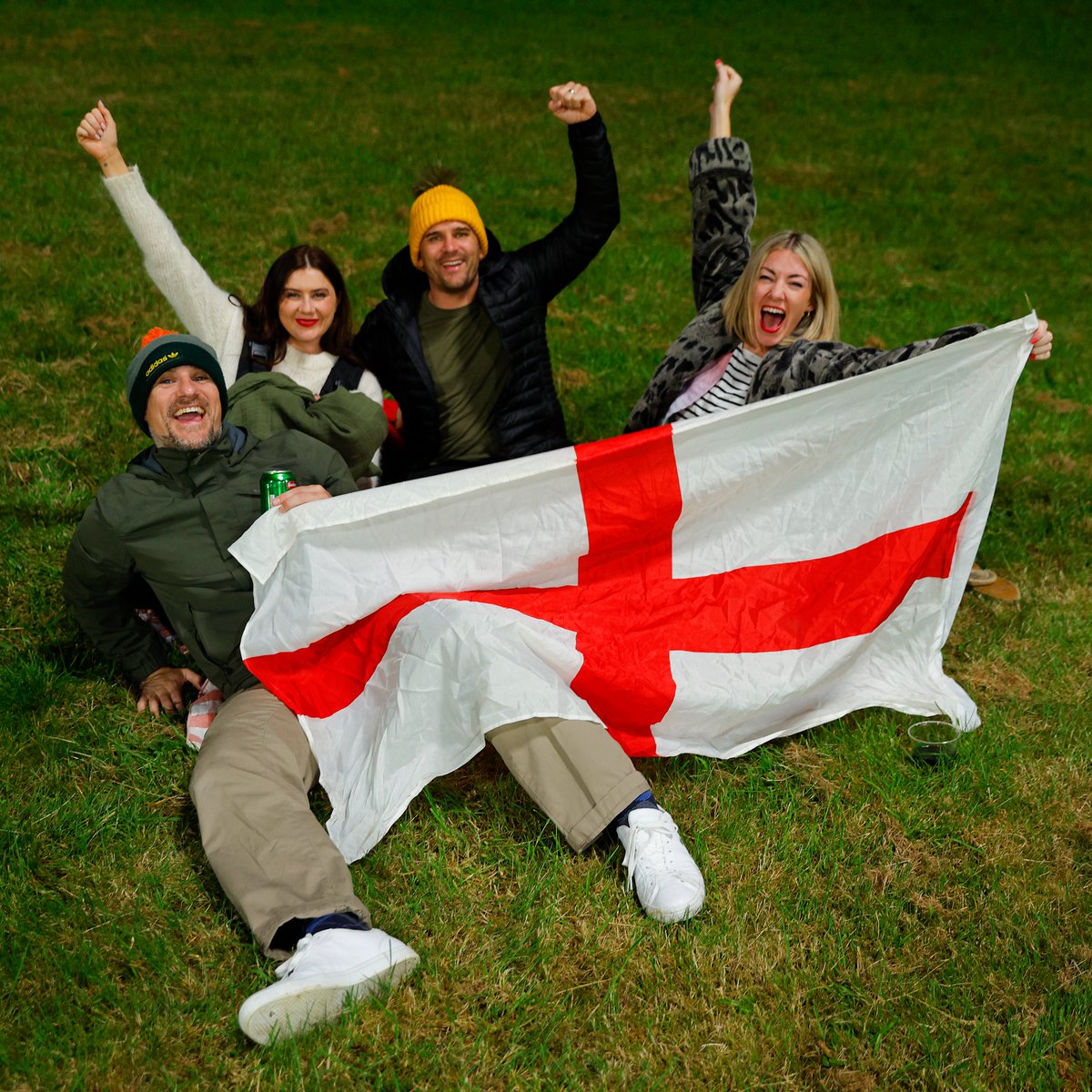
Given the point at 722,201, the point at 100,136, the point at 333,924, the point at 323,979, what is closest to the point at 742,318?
the point at 722,201

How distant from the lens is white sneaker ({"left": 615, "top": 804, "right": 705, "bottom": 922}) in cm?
331

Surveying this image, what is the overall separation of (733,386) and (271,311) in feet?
6.53

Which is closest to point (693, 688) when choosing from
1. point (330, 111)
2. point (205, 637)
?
point (205, 637)

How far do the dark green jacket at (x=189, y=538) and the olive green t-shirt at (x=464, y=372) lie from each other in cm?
122

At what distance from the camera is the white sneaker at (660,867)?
130 inches

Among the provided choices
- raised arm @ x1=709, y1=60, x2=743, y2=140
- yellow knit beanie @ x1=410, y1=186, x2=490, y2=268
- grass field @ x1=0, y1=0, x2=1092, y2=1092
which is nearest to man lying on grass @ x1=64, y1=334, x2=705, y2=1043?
grass field @ x1=0, y1=0, x2=1092, y2=1092

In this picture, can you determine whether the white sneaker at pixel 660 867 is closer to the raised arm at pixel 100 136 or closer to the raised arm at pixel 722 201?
the raised arm at pixel 722 201

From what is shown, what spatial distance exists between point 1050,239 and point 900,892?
10.1m

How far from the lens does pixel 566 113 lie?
185 inches

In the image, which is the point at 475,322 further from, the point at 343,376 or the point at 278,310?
the point at 278,310

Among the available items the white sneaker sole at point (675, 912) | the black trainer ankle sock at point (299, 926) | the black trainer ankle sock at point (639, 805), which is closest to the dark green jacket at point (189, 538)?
the black trainer ankle sock at point (299, 926)

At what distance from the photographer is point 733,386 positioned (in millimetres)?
A: 4652

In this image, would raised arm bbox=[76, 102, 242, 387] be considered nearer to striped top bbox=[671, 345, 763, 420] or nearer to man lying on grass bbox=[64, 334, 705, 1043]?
man lying on grass bbox=[64, 334, 705, 1043]

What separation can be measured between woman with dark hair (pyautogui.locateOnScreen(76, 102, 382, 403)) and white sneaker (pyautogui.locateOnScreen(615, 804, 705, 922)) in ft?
7.73
